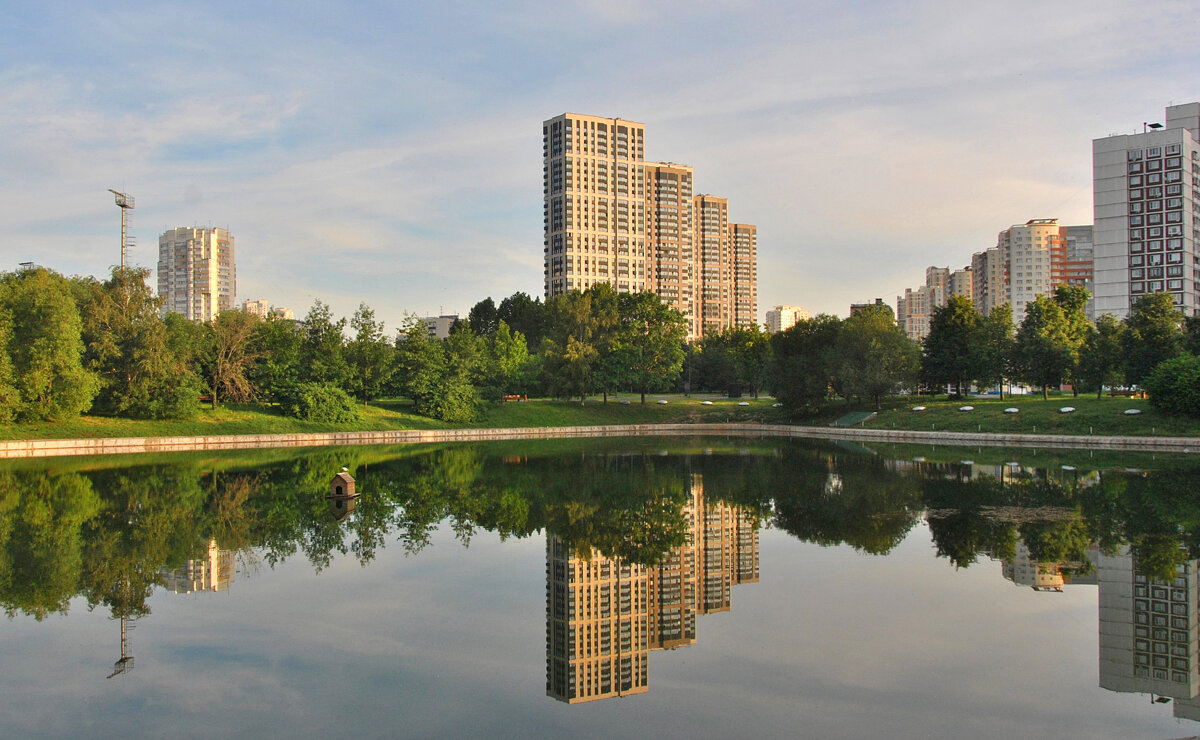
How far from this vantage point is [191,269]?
614 feet

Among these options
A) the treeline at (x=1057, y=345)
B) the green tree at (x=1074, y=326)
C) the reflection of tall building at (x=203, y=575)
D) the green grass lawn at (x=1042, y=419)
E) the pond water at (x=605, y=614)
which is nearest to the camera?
the pond water at (x=605, y=614)

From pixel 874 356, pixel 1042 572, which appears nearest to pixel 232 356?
pixel 874 356

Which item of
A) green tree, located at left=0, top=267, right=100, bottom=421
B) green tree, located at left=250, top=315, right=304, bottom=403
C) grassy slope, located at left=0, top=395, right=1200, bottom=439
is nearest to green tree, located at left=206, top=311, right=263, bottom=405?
green tree, located at left=250, top=315, right=304, bottom=403

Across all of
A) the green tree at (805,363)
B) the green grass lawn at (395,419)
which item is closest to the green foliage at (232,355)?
the green grass lawn at (395,419)

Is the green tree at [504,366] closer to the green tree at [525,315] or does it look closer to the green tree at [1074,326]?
the green tree at [525,315]

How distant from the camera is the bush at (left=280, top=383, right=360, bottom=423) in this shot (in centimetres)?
5716

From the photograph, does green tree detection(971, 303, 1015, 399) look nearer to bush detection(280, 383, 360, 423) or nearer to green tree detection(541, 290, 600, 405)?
green tree detection(541, 290, 600, 405)

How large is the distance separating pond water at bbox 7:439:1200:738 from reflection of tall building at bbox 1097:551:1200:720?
0.05m

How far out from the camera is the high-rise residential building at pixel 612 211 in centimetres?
12812

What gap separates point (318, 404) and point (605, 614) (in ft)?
158

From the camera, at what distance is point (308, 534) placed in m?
20.2

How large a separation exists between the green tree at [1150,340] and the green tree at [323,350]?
175 feet

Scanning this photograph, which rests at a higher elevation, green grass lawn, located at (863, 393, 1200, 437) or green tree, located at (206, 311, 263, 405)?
green tree, located at (206, 311, 263, 405)

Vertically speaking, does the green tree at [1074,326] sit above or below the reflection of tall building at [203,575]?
above
